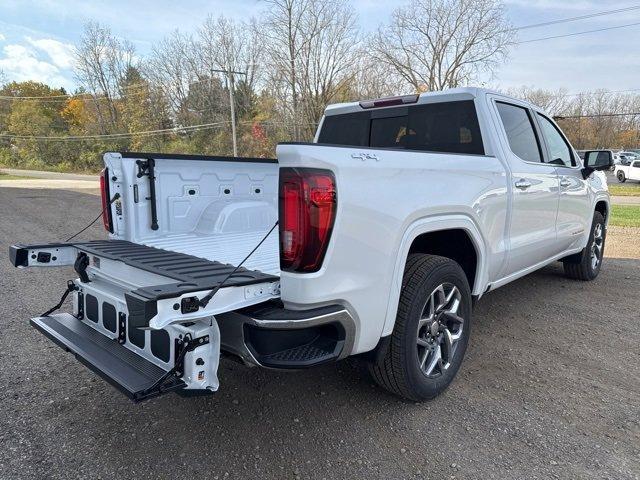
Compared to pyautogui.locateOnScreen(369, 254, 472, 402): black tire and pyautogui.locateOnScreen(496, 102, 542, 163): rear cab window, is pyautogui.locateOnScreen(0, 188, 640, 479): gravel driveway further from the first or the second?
pyautogui.locateOnScreen(496, 102, 542, 163): rear cab window

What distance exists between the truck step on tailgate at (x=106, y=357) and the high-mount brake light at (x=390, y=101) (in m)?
2.76

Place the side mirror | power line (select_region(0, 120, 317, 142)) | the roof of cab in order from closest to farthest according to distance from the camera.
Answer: the roof of cab, the side mirror, power line (select_region(0, 120, 317, 142))

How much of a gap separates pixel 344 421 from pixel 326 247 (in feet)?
4.01

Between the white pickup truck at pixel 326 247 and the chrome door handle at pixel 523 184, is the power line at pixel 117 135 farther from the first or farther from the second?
the chrome door handle at pixel 523 184

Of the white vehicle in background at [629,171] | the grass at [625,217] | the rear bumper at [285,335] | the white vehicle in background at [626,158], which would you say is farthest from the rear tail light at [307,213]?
the white vehicle in background at [626,158]

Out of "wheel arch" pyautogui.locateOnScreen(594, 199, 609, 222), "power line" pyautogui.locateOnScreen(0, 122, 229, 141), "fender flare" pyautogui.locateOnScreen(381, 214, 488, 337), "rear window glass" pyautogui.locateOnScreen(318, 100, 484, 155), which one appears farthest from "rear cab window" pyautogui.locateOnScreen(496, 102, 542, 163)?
"power line" pyautogui.locateOnScreen(0, 122, 229, 141)

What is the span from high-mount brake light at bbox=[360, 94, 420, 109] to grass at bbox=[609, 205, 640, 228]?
31.2 ft

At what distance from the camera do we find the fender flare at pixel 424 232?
95.1 inches

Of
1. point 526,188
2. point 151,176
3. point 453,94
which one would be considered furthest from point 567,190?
point 151,176

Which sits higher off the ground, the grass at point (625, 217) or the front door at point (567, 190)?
the front door at point (567, 190)

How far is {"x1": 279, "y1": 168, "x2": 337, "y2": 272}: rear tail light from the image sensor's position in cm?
205

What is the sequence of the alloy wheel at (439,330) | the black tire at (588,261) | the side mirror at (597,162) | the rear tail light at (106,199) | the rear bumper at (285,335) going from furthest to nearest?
1. the black tire at (588,261)
2. the side mirror at (597,162)
3. the rear tail light at (106,199)
4. the alloy wheel at (439,330)
5. the rear bumper at (285,335)

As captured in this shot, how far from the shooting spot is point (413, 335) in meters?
2.61

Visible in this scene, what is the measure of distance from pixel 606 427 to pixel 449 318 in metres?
1.05
